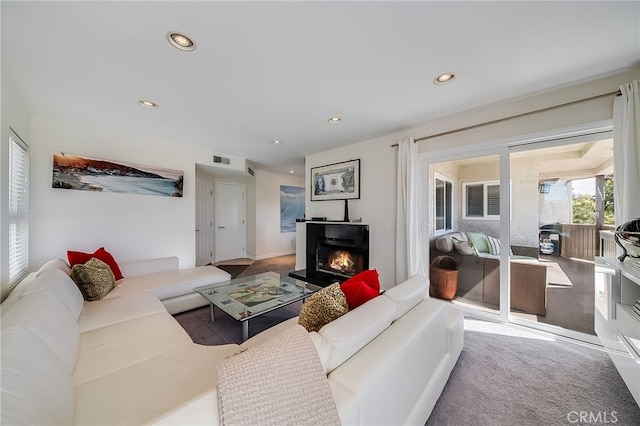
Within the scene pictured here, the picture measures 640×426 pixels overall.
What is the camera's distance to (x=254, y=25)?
1392 millimetres

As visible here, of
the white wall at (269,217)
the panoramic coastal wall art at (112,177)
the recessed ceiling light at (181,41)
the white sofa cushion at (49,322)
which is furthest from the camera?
the white wall at (269,217)

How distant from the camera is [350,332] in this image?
3.22ft

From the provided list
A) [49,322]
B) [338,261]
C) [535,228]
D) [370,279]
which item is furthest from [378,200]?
[49,322]

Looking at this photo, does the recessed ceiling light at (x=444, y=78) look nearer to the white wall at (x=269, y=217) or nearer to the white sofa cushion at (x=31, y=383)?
the white sofa cushion at (x=31, y=383)

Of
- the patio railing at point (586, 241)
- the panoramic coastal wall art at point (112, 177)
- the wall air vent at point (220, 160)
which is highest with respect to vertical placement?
the wall air vent at point (220, 160)

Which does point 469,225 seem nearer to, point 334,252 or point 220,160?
point 334,252

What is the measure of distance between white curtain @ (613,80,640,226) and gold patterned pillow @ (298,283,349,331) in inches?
98.2

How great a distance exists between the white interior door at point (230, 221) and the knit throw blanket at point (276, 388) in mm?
5245

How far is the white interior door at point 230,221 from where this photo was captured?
18.1 ft

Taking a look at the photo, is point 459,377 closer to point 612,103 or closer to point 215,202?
point 612,103

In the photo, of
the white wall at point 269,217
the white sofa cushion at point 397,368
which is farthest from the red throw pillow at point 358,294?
the white wall at point 269,217

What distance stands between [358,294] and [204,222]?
4742mm

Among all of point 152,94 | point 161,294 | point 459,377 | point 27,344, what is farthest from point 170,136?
point 459,377

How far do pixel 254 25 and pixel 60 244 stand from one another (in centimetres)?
356
